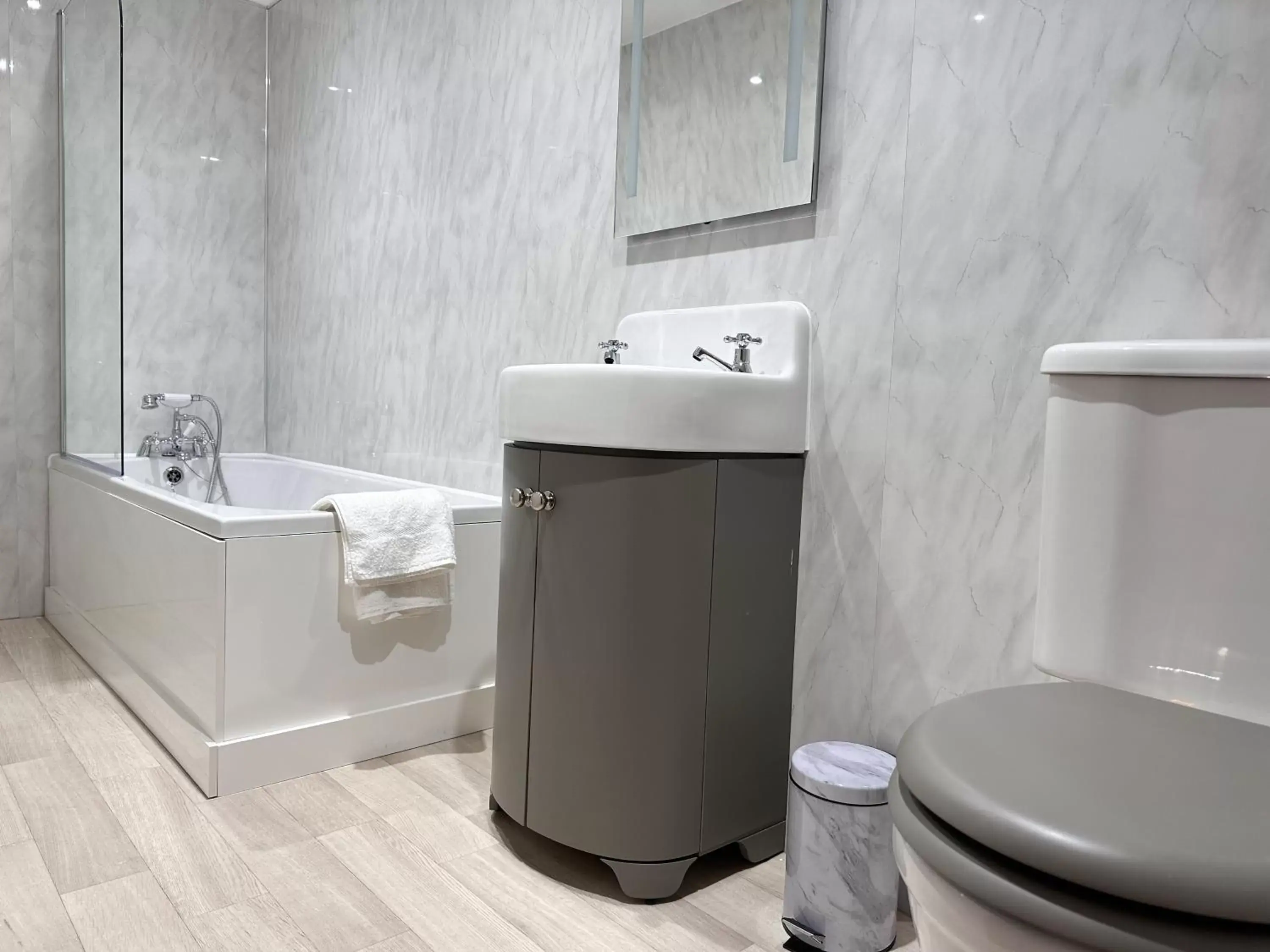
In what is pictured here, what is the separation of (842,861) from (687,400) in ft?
2.39

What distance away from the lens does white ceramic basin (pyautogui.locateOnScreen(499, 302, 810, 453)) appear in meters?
1.37

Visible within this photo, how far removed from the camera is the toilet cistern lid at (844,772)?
50.3 inches

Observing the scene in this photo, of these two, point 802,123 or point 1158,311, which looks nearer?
point 1158,311

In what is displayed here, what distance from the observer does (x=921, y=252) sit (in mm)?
1430

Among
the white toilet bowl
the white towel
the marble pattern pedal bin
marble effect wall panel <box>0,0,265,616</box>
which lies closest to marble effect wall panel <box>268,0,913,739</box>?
marble effect wall panel <box>0,0,265,616</box>

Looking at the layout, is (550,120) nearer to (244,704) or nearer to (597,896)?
(244,704)

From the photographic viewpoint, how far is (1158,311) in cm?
116

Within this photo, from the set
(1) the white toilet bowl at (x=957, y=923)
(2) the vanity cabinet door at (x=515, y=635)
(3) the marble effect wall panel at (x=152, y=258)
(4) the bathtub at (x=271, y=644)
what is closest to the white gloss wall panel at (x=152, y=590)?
(4) the bathtub at (x=271, y=644)

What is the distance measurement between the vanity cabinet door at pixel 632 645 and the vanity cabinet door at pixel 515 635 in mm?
72

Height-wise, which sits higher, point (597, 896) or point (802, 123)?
point (802, 123)

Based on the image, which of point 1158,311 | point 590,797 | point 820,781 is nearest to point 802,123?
point 1158,311

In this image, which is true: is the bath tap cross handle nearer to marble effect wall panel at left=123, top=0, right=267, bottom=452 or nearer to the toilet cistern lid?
the toilet cistern lid

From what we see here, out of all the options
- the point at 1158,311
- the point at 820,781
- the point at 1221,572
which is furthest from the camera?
the point at 820,781

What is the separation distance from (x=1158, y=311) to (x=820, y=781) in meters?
0.80
